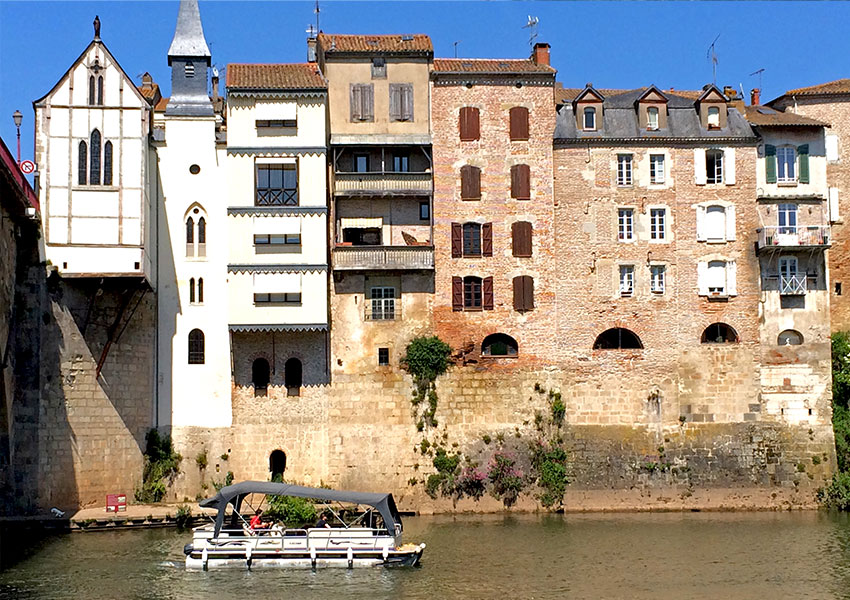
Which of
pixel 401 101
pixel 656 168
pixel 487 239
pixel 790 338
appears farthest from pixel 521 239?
pixel 790 338

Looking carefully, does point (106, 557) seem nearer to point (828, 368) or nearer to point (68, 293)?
point (68, 293)

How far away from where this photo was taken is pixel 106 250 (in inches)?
2074

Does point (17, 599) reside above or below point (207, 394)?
below

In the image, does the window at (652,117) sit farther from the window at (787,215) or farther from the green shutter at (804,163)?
the window at (787,215)

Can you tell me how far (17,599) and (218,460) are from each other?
20.1m

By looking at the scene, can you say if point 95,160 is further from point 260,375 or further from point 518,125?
point 518,125

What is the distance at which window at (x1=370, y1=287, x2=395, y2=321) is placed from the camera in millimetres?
59188

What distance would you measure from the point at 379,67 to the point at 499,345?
15.0m

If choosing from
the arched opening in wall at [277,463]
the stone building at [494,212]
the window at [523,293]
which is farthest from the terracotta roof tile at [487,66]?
the arched opening in wall at [277,463]

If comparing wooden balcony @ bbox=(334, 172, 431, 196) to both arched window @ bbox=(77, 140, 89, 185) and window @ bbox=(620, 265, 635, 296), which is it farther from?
arched window @ bbox=(77, 140, 89, 185)

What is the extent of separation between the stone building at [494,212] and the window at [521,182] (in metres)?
0.05

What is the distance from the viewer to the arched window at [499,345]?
59.6 meters

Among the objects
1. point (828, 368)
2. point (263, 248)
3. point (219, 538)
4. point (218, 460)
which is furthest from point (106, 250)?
point (828, 368)

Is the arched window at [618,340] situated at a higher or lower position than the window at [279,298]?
lower
